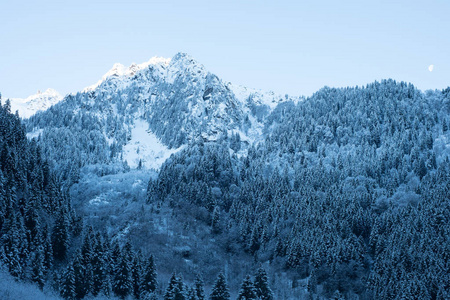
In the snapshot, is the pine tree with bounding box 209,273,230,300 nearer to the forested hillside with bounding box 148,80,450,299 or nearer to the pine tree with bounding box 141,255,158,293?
the pine tree with bounding box 141,255,158,293

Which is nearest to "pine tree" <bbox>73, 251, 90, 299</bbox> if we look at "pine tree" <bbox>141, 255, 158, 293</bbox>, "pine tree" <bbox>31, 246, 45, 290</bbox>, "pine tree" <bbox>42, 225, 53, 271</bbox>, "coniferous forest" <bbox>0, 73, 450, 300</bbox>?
"coniferous forest" <bbox>0, 73, 450, 300</bbox>

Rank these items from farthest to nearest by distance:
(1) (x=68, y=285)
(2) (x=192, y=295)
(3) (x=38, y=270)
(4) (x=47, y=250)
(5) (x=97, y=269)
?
(4) (x=47, y=250) < (5) (x=97, y=269) < (3) (x=38, y=270) < (1) (x=68, y=285) < (2) (x=192, y=295)

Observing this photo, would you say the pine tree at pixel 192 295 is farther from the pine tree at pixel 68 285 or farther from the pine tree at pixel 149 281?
the pine tree at pixel 68 285

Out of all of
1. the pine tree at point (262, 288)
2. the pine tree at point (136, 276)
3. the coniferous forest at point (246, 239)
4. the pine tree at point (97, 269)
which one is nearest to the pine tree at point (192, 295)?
the coniferous forest at point (246, 239)

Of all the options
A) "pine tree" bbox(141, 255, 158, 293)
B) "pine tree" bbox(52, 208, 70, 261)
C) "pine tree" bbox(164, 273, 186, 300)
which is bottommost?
"pine tree" bbox(141, 255, 158, 293)

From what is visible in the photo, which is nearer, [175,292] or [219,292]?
[175,292]

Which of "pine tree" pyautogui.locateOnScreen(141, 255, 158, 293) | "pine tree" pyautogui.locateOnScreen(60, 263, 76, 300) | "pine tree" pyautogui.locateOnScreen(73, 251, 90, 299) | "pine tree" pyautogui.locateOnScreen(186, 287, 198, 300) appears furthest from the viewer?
"pine tree" pyautogui.locateOnScreen(141, 255, 158, 293)

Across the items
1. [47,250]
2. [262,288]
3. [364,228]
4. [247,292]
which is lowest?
[262,288]

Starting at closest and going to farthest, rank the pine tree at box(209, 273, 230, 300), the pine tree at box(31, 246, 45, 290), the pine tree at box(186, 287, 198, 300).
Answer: the pine tree at box(209, 273, 230, 300) → the pine tree at box(186, 287, 198, 300) → the pine tree at box(31, 246, 45, 290)

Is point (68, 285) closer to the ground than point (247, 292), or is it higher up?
closer to the ground

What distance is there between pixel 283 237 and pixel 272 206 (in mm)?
20141

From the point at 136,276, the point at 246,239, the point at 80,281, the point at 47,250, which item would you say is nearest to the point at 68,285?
the point at 80,281

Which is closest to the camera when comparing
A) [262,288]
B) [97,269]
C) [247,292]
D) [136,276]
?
[247,292]

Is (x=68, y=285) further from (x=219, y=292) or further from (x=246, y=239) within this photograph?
(x=246, y=239)
